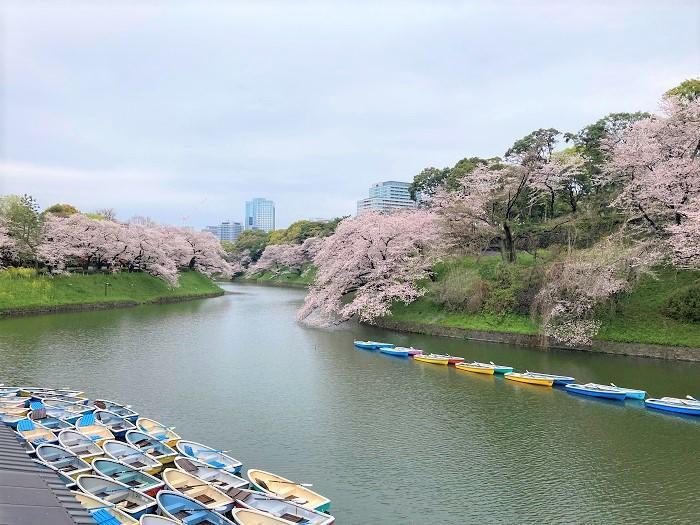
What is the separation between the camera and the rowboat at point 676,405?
19356mm

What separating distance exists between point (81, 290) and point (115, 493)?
154 feet

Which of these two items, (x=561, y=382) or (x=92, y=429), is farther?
(x=561, y=382)

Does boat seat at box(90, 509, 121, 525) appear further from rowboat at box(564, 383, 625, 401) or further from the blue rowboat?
the blue rowboat

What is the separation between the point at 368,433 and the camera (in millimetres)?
17500

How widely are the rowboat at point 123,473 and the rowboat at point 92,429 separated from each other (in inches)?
83.3

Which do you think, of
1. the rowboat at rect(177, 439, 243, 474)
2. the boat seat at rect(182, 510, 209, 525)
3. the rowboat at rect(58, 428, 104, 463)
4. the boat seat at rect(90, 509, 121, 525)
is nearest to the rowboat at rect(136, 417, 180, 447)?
the rowboat at rect(177, 439, 243, 474)

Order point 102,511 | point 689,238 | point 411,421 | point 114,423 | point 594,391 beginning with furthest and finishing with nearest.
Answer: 1. point 689,238
2. point 594,391
3. point 411,421
4. point 114,423
5. point 102,511

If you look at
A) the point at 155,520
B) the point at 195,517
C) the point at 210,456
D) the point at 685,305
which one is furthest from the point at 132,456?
the point at 685,305

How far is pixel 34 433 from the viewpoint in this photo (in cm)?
1491

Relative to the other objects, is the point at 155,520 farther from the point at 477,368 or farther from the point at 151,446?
the point at 477,368

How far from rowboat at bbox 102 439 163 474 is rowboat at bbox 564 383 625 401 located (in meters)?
17.9

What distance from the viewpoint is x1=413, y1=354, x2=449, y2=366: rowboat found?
28.4m

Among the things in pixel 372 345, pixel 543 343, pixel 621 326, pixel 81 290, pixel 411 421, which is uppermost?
pixel 621 326

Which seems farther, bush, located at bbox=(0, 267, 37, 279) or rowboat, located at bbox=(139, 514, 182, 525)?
bush, located at bbox=(0, 267, 37, 279)
